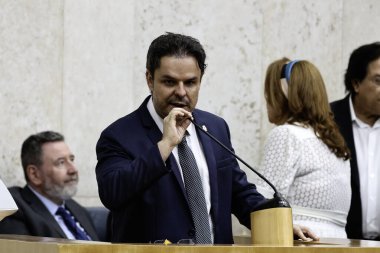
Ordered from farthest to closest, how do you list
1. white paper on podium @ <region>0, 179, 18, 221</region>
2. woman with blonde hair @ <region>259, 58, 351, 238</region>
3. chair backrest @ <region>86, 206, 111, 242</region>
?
chair backrest @ <region>86, 206, 111, 242</region>
woman with blonde hair @ <region>259, 58, 351, 238</region>
white paper on podium @ <region>0, 179, 18, 221</region>

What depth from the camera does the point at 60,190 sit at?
730 cm

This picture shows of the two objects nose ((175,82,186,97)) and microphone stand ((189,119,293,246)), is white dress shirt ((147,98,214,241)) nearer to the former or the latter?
nose ((175,82,186,97))

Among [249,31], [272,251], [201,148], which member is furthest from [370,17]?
[272,251]

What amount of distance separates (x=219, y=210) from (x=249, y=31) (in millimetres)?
3702

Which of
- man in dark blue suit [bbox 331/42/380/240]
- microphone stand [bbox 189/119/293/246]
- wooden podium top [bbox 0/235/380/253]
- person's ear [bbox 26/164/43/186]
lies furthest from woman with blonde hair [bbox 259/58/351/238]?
person's ear [bbox 26/164/43/186]

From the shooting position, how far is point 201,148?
4547 mm

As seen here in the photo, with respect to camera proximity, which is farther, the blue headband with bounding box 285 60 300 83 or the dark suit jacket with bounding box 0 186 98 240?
the dark suit jacket with bounding box 0 186 98 240

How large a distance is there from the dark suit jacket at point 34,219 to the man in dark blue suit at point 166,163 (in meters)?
2.22

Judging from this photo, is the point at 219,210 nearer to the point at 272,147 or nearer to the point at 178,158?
the point at 178,158

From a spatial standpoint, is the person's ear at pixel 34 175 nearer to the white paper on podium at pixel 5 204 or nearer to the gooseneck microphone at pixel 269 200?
the gooseneck microphone at pixel 269 200

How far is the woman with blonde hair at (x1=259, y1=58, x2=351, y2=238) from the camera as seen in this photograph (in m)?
5.55

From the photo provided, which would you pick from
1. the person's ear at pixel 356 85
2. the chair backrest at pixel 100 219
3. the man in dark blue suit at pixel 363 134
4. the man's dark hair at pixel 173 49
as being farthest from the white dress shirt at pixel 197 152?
the chair backrest at pixel 100 219

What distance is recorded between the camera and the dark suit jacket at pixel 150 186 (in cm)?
417

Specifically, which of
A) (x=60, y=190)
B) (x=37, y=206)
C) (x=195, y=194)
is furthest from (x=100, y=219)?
(x=195, y=194)
